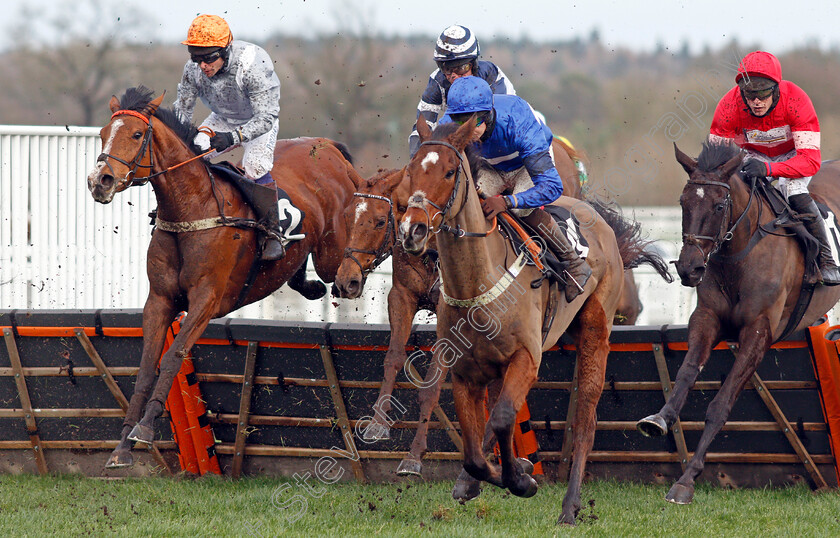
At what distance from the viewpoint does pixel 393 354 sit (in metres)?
6.11

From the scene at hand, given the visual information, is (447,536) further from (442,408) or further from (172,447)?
(172,447)

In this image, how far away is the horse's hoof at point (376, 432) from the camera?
5.83 m

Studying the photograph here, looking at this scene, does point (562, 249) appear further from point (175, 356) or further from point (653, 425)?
point (175, 356)

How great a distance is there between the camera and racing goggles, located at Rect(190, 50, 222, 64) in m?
6.58

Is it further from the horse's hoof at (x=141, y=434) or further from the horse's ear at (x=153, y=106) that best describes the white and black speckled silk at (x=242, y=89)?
the horse's hoof at (x=141, y=434)

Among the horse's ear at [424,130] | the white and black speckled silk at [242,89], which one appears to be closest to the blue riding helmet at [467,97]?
the horse's ear at [424,130]

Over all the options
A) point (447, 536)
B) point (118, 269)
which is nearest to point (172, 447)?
point (447, 536)

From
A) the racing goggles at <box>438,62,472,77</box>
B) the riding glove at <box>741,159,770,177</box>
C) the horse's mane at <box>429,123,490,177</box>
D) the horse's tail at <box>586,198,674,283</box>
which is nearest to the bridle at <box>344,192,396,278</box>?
the horse's mane at <box>429,123,490,177</box>

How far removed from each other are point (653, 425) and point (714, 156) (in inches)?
66.7

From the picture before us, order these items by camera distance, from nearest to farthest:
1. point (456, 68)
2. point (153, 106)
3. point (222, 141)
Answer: point (153, 106) < point (456, 68) < point (222, 141)

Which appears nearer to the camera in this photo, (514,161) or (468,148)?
(468,148)

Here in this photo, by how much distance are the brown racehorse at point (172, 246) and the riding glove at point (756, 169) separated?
2.55 m

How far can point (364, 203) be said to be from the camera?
5.95 meters

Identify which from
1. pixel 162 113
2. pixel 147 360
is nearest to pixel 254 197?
pixel 162 113
